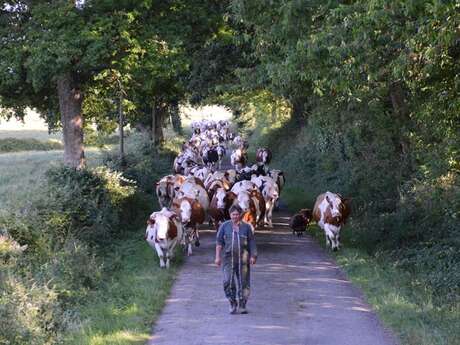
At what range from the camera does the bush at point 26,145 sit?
5784 centimetres

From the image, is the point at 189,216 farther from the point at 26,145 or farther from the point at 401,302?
the point at 26,145

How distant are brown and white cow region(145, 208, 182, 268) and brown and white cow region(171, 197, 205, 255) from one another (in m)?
1.12

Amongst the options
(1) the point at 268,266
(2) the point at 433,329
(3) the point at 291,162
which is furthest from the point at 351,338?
(3) the point at 291,162

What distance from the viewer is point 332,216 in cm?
1702

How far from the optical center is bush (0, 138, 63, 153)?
190 feet

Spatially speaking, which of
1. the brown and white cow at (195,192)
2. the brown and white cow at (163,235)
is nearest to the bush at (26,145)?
the brown and white cow at (195,192)

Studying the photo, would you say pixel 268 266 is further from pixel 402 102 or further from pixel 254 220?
pixel 402 102

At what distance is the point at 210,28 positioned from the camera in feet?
77.7

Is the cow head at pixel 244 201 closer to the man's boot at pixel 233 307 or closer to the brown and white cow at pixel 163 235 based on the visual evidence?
the brown and white cow at pixel 163 235

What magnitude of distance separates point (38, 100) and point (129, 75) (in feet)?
14.4

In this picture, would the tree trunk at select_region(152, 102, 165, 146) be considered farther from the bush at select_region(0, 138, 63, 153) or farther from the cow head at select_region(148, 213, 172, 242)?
the cow head at select_region(148, 213, 172, 242)

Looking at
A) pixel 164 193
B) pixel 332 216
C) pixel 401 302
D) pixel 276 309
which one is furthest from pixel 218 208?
pixel 401 302

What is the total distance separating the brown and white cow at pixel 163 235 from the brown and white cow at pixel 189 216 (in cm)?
112

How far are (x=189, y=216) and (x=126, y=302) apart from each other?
532 cm
